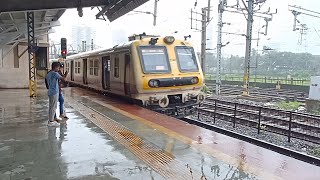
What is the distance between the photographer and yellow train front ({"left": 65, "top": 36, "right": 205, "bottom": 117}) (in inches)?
398

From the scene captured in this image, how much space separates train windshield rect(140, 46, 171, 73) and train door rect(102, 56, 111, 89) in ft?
8.76

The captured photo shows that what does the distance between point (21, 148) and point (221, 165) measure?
10.9 ft

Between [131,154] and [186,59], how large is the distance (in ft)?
20.3

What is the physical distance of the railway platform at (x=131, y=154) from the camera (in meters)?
4.43

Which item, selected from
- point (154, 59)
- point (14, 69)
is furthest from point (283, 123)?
point (14, 69)

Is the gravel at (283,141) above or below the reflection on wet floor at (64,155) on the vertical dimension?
below

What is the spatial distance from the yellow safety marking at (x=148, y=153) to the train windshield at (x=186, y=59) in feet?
11.4

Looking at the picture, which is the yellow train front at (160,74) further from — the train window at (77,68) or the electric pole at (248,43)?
the electric pole at (248,43)

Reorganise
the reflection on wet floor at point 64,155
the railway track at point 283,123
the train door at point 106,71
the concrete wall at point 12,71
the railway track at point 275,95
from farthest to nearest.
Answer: the railway track at point 275,95 < the concrete wall at point 12,71 < the train door at point 106,71 < the railway track at point 283,123 < the reflection on wet floor at point 64,155

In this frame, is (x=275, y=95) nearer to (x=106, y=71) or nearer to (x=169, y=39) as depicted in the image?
(x=106, y=71)


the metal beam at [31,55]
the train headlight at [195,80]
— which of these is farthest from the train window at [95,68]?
the train headlight at [195,80]

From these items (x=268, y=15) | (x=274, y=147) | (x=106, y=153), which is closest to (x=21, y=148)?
(x=106, y=153)

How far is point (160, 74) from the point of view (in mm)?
10297

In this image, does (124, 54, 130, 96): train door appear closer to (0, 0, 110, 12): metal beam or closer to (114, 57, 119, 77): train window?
(114, 57, 119, 77): train window
